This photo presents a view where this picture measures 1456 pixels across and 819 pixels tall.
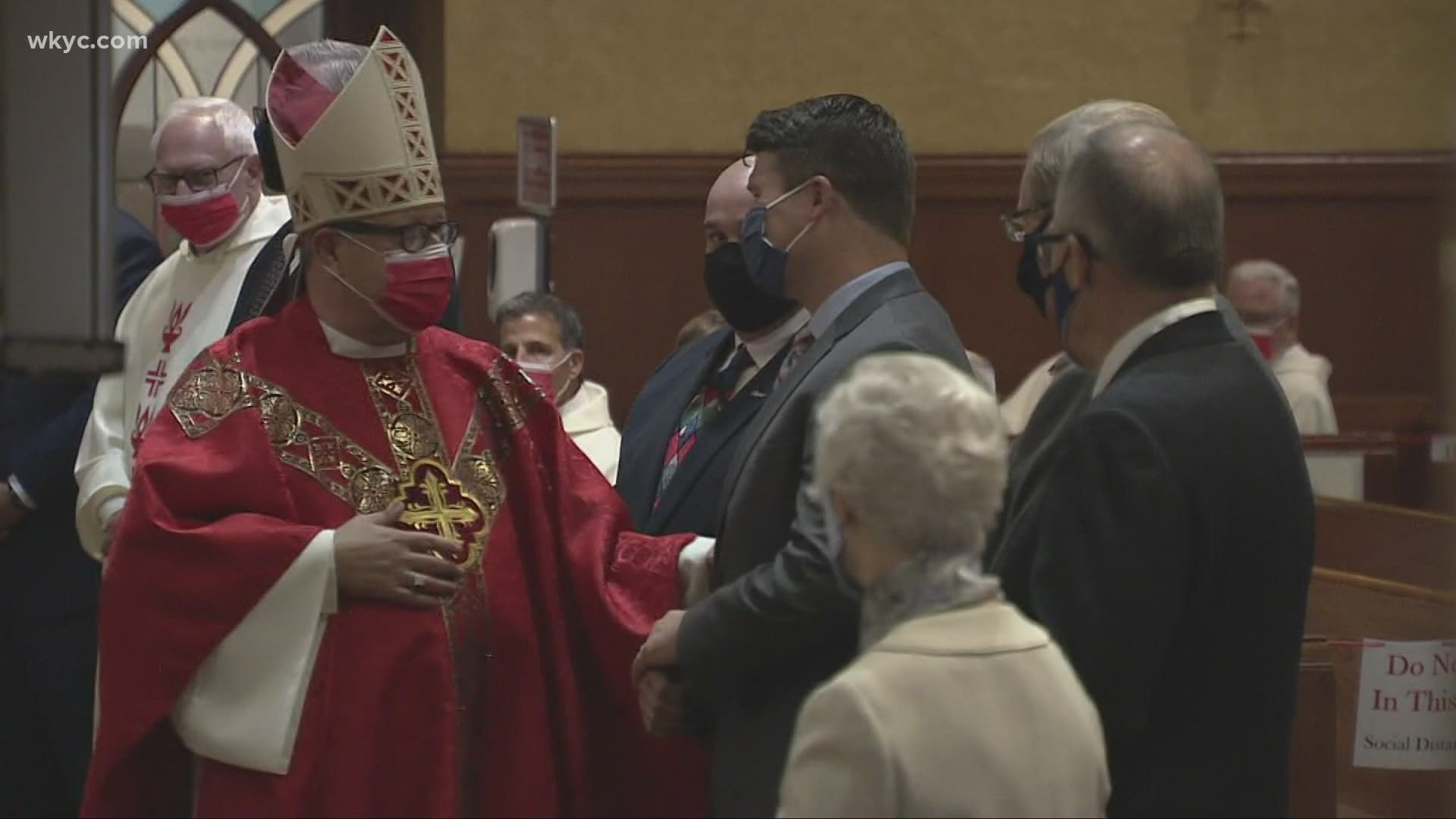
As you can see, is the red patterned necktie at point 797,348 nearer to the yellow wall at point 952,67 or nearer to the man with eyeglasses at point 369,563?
the man with eyeglasses at point 369,563

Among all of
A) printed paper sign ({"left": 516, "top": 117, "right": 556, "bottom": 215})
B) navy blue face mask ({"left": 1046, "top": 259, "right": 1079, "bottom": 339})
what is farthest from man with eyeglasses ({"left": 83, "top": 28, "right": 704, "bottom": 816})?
printed paper sign ({"left": 516, "top": 117, "right": 556, "bottom": 215})

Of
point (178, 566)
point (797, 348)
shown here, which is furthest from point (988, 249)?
point (178, 566)

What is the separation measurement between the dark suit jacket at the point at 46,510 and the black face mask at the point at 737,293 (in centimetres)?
193

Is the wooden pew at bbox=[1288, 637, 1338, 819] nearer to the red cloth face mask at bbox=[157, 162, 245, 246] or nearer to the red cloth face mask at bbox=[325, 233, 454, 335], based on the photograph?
the red cloth face mask at bbox=[325, 233, 454, 335]

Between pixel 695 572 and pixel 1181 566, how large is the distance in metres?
0.99

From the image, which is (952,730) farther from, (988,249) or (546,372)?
(988,249)

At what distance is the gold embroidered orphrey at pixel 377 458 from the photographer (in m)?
3.39

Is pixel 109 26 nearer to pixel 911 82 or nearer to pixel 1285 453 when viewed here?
pixel 1285 453

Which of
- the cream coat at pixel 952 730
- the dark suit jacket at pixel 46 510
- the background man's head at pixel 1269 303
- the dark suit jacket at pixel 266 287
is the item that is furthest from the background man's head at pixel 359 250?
the background man's head at pixel 1269 303

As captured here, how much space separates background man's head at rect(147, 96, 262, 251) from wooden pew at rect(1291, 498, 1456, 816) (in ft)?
7.97

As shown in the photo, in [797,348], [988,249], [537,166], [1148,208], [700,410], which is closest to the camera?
[1148,208]

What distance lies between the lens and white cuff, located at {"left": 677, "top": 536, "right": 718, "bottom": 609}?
11.6 ft

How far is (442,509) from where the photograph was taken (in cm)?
345

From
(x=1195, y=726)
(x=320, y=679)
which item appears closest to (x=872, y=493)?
(x=1195, y=726)
